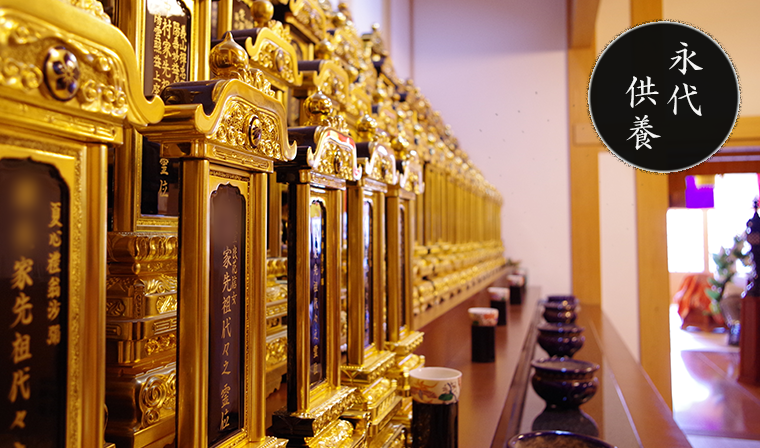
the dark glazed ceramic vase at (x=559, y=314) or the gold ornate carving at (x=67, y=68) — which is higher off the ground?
the gold ornate carving at (x=67, y=68)

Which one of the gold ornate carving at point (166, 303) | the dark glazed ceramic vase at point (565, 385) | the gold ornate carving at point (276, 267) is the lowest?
the dark glazed ceramic vase at point (565, 385)

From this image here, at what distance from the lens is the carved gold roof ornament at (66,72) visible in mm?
460

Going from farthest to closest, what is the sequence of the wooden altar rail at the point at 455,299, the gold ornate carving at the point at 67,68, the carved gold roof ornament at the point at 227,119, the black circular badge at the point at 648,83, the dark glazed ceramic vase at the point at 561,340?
1. the black circular badge at the point at 648,83
2. the wooden altar rail at the point at 455,299
3. the dark glazed ceramic vase at the point at 561,340
4. the carved gold roof ornament at the point at 227,119
5. the gold ornate carving at the point at 67,68

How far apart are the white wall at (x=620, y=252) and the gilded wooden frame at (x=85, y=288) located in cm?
687

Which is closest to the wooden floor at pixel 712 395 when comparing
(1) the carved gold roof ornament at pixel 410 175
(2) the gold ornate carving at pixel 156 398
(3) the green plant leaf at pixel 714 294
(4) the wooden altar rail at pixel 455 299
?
→ (3) the green plant leaf at pixel 714 294

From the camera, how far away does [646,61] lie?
14.2ft

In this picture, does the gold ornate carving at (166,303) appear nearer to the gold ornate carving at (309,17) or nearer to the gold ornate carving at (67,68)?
the gold ornate carving at (67,68)

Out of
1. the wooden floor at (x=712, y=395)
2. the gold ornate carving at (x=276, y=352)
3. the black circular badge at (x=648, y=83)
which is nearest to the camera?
the gold ornate carving at (x=276, y=352)

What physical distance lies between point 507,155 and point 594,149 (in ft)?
3.51

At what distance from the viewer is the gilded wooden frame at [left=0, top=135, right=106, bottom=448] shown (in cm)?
54

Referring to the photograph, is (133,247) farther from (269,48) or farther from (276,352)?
(269,48)

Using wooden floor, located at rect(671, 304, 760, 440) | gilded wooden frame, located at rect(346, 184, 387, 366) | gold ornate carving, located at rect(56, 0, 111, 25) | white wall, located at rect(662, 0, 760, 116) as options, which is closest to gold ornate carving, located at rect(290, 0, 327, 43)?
gilded wooden frame, located at rect(346, 184, 387, 366)

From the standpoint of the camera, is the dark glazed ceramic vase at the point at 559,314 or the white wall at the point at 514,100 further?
the white wall at the point at 514,100

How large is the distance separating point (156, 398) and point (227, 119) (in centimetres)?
55
